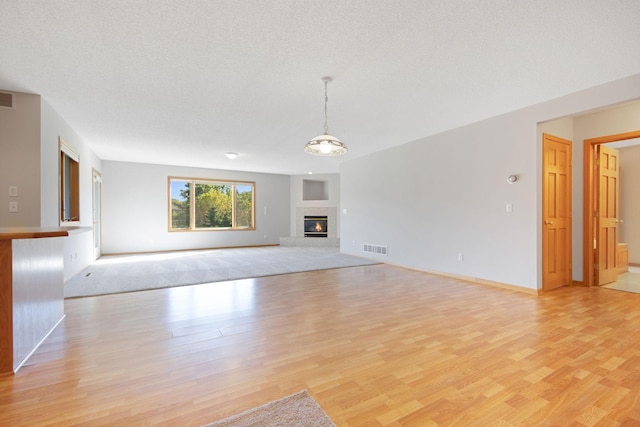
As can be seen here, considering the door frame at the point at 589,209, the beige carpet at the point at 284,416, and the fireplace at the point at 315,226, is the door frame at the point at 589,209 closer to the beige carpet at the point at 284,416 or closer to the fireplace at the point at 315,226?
the beige carpet at the point at 284,416

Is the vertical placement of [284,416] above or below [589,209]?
below

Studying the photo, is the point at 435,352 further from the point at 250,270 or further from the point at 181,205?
the point at 181,205

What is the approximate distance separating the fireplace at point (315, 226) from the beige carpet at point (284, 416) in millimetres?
8539

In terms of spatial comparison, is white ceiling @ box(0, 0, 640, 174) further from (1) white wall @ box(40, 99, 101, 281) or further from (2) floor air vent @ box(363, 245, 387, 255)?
(2) floor air vent @ box(363, 245, 387, 255)

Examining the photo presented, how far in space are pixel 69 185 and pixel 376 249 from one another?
590 cm

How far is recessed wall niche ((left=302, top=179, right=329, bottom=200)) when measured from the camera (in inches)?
413

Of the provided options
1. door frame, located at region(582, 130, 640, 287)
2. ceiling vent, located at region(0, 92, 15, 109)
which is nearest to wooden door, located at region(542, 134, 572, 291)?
door frame, located at region(582, 130, 640, 287)

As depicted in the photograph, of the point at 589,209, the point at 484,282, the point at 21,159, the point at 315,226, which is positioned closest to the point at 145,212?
the point at 21,159

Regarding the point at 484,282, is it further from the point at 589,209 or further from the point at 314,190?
the point at 314,190

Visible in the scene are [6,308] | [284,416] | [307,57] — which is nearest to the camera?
[284,416]

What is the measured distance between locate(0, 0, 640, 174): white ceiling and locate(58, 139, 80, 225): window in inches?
22.3

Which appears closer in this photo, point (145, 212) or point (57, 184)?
point (57, 184)

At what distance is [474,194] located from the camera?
14.9 ft

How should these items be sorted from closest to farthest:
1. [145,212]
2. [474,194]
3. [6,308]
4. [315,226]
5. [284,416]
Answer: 1. [284,416]
2. [6,308]
3. [474,194]
4. [145,212]
5. [315,226]
